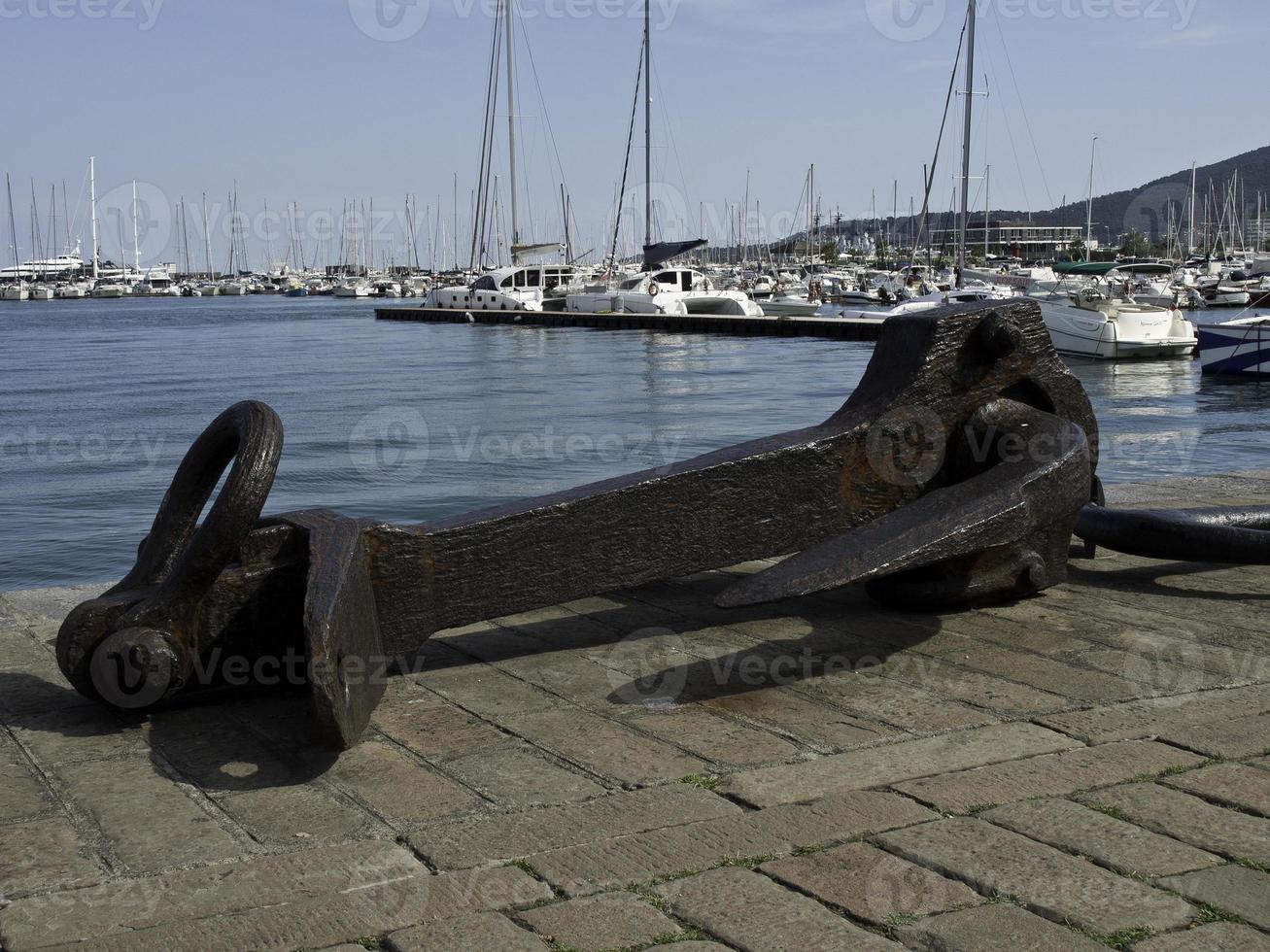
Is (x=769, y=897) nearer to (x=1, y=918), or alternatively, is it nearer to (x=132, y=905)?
(x=132, y=905)

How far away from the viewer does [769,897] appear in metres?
2.52

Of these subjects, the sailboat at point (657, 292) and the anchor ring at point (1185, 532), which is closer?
the anchor ring at point (1185, 532)

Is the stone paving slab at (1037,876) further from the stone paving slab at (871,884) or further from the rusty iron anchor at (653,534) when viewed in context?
the rusty iron anchor at (653,534)

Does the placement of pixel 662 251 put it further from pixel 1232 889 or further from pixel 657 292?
pixel 1232 889

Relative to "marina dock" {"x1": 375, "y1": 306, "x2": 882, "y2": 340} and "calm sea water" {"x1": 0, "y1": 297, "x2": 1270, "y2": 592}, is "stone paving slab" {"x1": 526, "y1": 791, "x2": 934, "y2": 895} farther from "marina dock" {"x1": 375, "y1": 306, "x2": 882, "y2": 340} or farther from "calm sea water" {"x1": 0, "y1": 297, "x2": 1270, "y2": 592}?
"marina dock" {"x1": 375, "y1": 306, "x2": 882, "y2": 340}

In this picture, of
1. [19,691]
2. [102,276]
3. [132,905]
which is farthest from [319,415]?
[102,276]

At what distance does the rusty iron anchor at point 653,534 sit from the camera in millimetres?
3465

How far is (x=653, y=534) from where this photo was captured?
3.98 m

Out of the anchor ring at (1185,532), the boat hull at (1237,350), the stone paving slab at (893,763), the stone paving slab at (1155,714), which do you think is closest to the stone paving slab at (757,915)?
the stone paving slab at (893,763)

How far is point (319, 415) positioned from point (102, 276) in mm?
115503

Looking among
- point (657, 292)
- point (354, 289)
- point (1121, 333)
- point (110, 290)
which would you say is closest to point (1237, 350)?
point (1121, 333)

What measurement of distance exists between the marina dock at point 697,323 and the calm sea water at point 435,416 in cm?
122

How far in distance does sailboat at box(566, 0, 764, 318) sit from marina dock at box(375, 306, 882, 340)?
705mm

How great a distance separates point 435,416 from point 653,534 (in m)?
19.8
